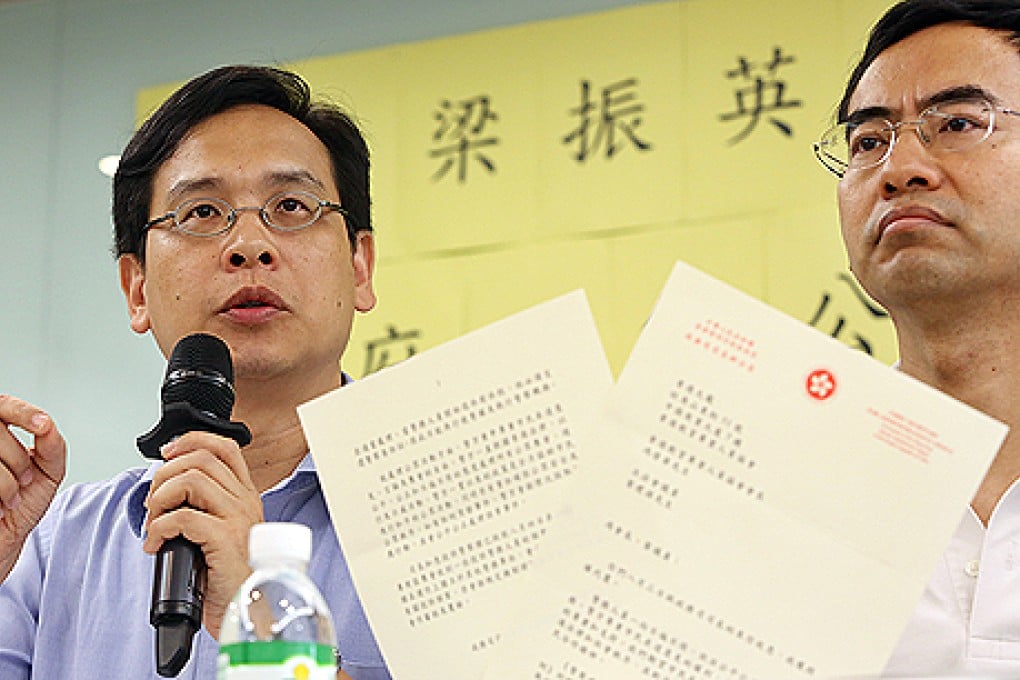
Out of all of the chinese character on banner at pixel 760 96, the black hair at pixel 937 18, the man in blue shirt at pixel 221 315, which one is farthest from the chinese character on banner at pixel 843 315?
the man in blue shirt at pixel 221 315

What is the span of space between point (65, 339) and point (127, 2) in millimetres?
805

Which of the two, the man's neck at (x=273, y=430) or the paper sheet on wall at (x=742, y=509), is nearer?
the paper sheet on wall at (x=742, y=509)

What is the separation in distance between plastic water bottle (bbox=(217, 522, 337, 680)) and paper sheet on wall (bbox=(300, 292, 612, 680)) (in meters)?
0.14

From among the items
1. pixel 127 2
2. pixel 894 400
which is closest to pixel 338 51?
pixel 127 2

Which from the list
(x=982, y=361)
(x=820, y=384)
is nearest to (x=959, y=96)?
(x=982, y=361)

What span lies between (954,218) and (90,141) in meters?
2.30

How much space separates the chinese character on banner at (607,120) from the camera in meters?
2.69

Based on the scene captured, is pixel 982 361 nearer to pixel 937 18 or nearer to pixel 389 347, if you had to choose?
pixel 937 18

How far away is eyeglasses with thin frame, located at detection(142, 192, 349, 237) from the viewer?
160cm

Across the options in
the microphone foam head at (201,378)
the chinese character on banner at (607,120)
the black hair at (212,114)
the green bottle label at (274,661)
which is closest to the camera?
the green bottle label at (274,661)

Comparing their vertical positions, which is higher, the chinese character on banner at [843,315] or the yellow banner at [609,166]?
the yellow banner at [609,166]

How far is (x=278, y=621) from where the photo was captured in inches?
34.0

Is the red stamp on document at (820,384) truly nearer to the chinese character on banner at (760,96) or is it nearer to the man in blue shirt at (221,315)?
the man in blue shirt at (221,315)

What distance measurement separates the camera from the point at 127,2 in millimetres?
3283
